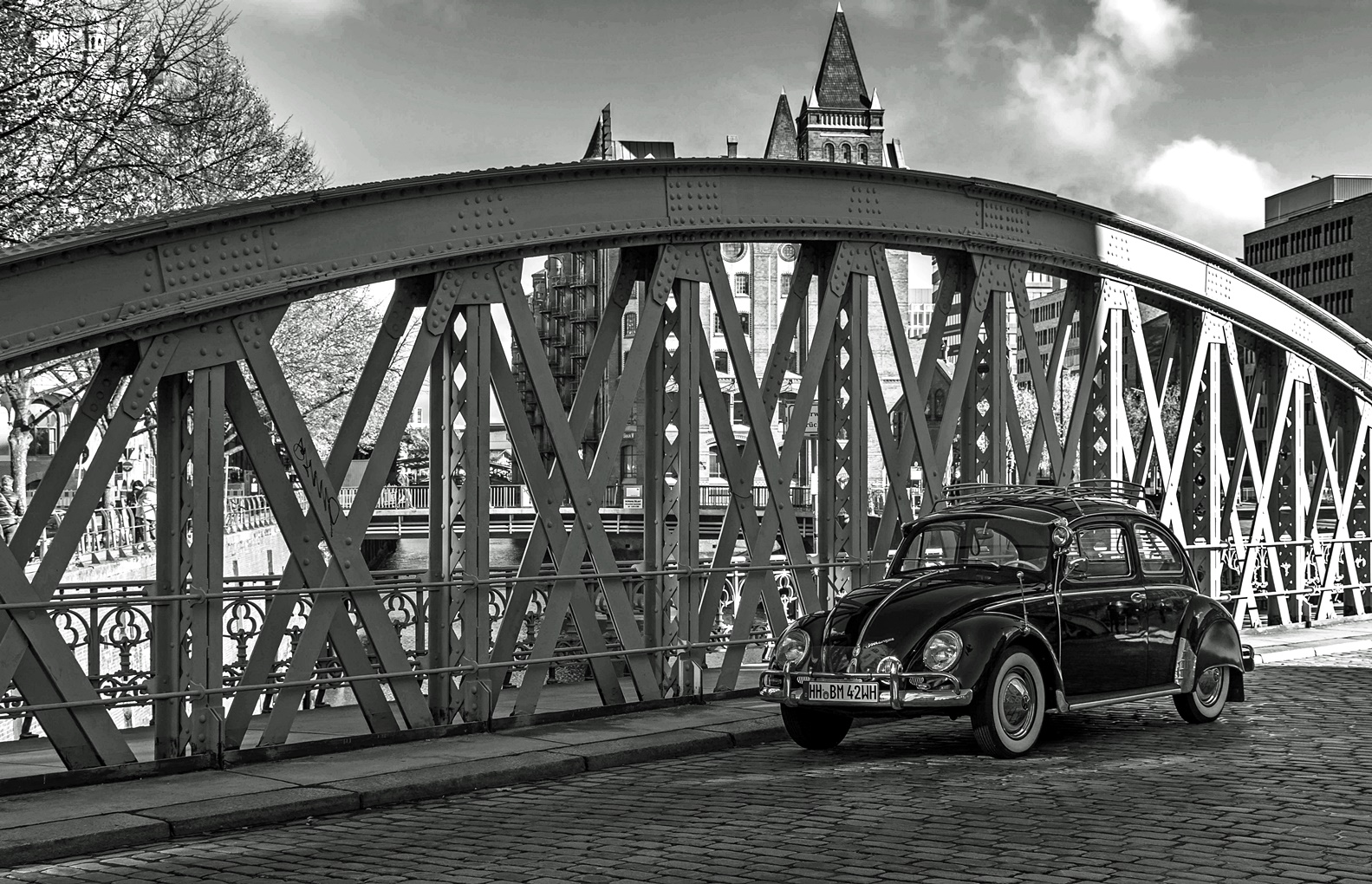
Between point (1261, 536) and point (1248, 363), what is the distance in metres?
100

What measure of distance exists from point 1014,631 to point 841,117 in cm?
10404

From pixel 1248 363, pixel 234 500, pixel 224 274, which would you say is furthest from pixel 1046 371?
pixel 1248 363

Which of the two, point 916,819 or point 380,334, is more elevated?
point 380,334

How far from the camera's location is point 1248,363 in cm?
11438

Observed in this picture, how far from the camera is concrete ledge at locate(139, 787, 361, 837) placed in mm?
8320

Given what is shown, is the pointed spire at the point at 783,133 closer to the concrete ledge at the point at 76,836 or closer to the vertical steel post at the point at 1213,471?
the vertical steel post at the point at 1213,471

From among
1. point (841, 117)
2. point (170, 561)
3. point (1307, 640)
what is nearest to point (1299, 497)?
point (1307, 640)

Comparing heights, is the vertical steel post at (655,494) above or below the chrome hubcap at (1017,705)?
above

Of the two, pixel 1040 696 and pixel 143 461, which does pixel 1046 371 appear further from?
pixel 143 461

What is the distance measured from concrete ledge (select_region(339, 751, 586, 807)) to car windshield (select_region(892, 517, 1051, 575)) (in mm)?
3139

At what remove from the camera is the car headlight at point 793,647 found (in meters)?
10.9

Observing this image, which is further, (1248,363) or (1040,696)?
(1248,363)

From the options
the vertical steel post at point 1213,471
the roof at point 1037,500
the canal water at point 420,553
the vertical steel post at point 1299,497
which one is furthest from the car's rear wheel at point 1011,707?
the canal water at point 420,553

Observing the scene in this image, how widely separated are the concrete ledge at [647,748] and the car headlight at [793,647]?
79 centimetres
